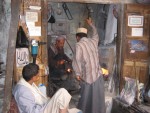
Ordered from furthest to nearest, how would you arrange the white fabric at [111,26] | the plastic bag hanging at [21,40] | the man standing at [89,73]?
the white fabric at [111,26]
the man standing at [89,73]
the plastic bag hanging at [21,40]

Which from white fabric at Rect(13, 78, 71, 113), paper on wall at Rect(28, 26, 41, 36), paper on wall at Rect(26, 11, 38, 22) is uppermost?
paper on wall at Rect(26, 11, 38, 22)

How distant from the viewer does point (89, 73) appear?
6.62m

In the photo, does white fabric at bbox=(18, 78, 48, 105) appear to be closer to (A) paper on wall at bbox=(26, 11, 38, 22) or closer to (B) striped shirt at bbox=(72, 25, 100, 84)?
Result: (B) striped shirt at bbox=(72, 25, 100, 84)

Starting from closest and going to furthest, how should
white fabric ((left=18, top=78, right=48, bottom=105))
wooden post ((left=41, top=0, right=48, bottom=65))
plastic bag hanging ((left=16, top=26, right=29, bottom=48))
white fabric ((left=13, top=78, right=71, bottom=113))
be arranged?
1. white fabric ((left=13, top=78, right=71, bottom=113))
2. white fabric ((left=18, top=78, right=48, bottom=105))
3. plastic bag hanging ((left=16, top=26, right=29, bottom=48))
4. wooden post ((left=41, top=0, right=48, bottom=65))

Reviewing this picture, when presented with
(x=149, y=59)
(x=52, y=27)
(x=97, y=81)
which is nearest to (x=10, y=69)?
(x=97, y=81)

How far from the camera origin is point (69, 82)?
896 centimetres

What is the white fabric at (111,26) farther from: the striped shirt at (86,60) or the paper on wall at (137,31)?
the striped shirt at (86,60)

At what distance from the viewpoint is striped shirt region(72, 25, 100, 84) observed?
6.48 metres

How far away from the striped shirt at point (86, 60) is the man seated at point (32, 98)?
2.03m

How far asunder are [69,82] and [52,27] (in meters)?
1.91

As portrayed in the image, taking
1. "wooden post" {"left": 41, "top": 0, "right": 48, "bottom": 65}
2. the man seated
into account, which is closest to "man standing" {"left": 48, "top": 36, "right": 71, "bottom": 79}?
"wooden post" {"left": 41, "top": 0, "right": 48, "bottom": 65}

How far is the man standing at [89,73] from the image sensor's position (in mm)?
6500

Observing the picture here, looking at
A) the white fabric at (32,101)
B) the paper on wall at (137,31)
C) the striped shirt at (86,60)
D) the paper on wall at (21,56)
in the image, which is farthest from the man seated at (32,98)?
the paper on wall at (137,31)

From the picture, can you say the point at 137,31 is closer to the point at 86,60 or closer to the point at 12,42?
the point at 86,60
